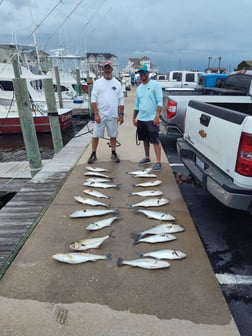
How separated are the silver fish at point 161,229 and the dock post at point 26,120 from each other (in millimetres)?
3416

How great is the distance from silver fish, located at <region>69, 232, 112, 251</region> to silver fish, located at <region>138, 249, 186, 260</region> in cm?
45

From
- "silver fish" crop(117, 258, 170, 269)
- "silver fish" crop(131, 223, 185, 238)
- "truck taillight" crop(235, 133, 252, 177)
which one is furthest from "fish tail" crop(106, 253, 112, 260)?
"truck taillight" crop(235, 133, 252, 177)

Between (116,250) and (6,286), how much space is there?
40.9 inches

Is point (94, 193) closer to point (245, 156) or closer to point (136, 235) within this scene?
point (136, 235)

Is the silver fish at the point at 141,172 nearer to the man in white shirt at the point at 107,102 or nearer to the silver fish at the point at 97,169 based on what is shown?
the silver fish at the point at 97,169

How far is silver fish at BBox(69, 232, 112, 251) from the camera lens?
2.66 m

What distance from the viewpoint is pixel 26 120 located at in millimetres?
5168

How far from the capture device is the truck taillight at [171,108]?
5855 millimetres

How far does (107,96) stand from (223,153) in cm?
271

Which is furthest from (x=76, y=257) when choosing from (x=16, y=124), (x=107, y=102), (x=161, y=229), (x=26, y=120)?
(x=16, y=124)

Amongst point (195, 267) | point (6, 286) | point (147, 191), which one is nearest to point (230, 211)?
point (147, 191)

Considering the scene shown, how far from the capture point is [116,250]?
8.86 feet

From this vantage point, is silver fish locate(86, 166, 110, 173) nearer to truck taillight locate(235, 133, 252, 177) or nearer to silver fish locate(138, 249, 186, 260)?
silver fish locate(138, 249, 186, 260)

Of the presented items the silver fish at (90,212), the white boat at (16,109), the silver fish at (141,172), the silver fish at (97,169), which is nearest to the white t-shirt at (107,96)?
the silver fish at (97,169)
